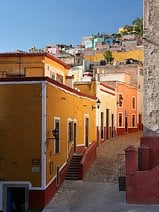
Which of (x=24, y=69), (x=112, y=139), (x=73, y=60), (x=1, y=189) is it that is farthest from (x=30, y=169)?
(x=73, y=60)

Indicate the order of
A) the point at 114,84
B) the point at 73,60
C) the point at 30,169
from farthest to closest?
the point at 73,60 → the point at 114,84 → the point at 30,169

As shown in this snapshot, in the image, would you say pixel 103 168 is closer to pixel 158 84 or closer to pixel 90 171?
pixel 90 171

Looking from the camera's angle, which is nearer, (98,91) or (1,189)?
(1,189)

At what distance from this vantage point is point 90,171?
2350 centimetres

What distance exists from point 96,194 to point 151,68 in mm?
5688

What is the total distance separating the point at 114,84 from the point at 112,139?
4.80 metres

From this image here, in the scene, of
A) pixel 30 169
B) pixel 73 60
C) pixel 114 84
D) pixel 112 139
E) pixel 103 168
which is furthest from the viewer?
pixel 73 60

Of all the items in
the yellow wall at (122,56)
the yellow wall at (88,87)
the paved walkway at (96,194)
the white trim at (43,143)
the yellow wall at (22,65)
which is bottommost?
the paved walkway at (96,194)

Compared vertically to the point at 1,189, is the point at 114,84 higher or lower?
higher

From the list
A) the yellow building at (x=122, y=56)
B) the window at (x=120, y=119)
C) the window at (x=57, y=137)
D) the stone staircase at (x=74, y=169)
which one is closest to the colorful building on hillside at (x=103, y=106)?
the window at (x=120, y=119)

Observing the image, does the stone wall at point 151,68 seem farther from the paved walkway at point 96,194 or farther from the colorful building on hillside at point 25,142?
the colorful building on hillside at point 25,142

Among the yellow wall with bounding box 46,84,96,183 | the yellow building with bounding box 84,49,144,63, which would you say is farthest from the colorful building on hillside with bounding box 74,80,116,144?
the yellow building with bounding box 84,49,144,63

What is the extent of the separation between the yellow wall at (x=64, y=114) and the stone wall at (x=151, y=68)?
13.0ft

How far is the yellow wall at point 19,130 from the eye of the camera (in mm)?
18516
